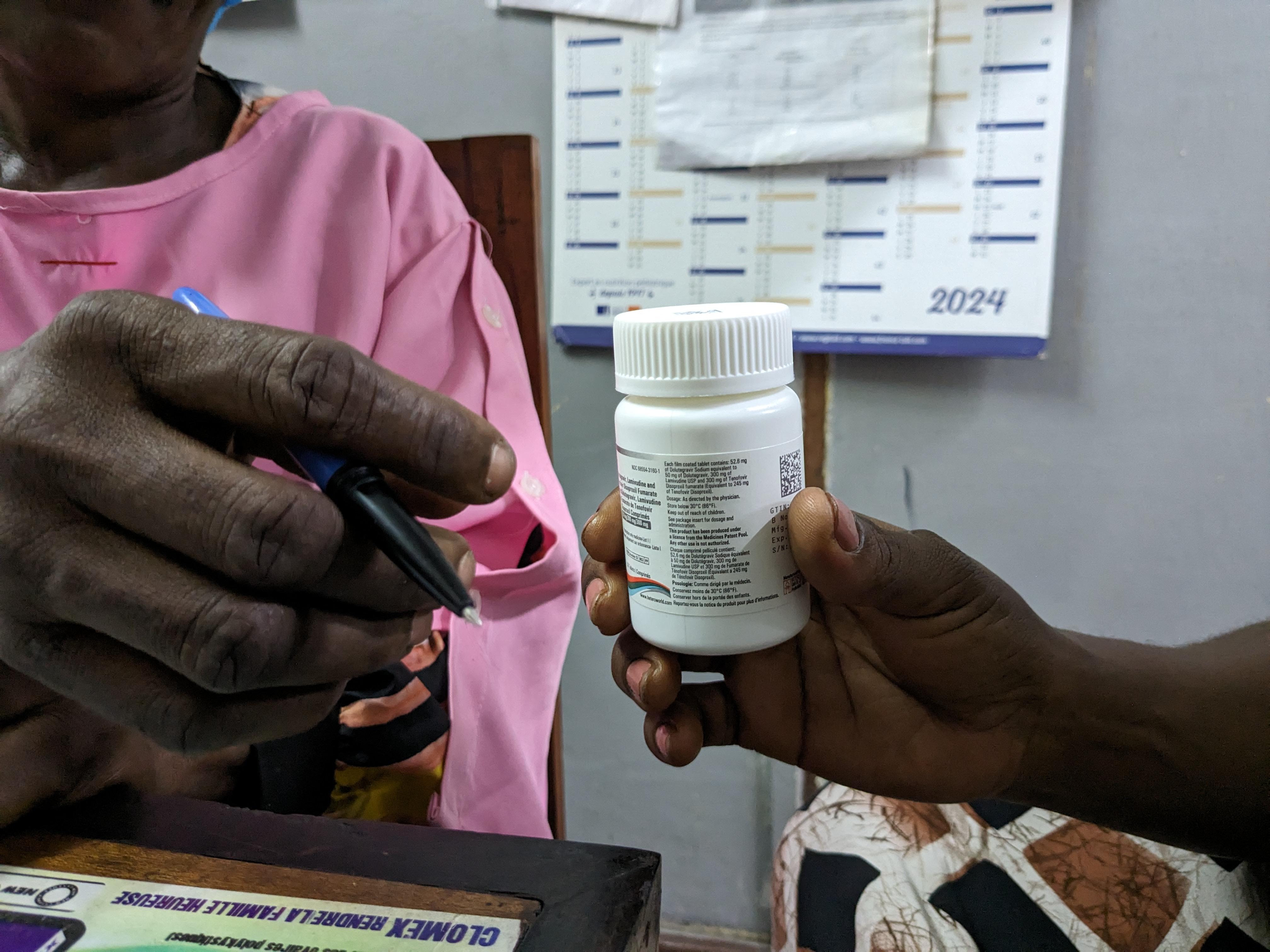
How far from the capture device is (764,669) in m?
0.56

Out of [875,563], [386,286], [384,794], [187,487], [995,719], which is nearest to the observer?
[187,487]

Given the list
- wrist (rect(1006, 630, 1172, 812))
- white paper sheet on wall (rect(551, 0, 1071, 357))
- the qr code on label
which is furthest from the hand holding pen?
white paper sheet on wall (rect(551, 0, 1071, 357))

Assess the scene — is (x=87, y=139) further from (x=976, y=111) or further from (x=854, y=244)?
(x=976, y=111)

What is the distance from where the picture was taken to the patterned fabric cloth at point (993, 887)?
2.23 feet

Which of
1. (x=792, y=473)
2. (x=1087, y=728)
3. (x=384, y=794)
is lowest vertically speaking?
(x=384, y=794)

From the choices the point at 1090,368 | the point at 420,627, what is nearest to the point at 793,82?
the point at 1090,368

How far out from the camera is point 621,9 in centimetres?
97

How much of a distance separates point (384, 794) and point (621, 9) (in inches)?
36.4

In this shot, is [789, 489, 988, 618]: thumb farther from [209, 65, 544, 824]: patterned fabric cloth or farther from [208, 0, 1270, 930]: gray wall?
[208, 0, 1270, 930]: gray wall

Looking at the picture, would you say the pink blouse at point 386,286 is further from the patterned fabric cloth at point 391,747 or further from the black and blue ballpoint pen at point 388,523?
the black and blue ballpoint pen at point 388,523

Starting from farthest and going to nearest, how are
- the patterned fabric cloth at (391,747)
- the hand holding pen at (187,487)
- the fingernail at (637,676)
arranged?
the patterned fabric cloth at (391,747) → the fingernail at (637,676) → the hand holding pen at (187,487)

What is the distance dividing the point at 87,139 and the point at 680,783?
1066 millimetres

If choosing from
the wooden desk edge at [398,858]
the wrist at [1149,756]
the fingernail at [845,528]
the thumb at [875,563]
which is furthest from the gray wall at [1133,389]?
the wooden desk edge at [398,858]

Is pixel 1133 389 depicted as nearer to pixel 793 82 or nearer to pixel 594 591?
pixel 793 82
